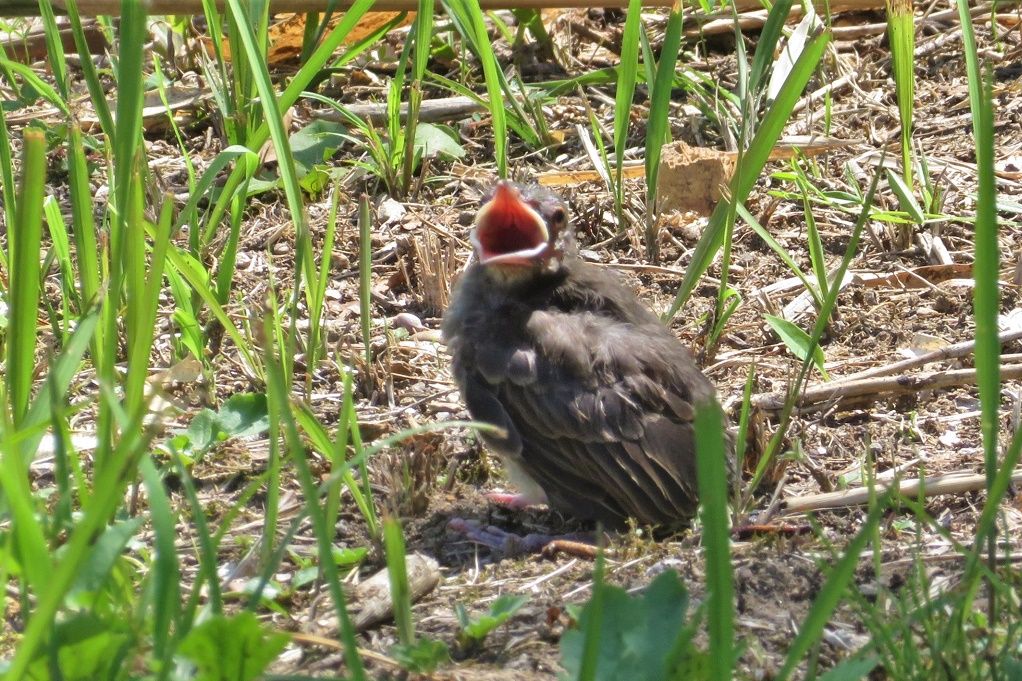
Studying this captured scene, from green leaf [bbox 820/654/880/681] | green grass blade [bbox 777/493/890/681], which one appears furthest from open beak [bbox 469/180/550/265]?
green grass blade [bbox 777/493/890/681]

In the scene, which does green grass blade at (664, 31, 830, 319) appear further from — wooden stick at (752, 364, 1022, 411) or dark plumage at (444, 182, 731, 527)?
wooden stick at (752, 364, 1022, 411)

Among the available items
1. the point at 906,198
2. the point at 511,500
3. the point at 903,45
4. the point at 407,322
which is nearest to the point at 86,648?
the point at 511,500

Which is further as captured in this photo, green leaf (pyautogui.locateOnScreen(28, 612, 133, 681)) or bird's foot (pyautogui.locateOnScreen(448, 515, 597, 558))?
bird's foot (pyautogui.locateOnScreen(448, 515, 597, 558))

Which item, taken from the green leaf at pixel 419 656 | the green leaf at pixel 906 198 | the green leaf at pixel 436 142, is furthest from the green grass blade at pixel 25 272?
the green leaf at pixel 906 198

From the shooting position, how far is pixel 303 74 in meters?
3.24

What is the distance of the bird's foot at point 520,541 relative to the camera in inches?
110

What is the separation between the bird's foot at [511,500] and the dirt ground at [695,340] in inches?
0.9

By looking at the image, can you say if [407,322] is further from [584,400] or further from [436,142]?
[584,400]

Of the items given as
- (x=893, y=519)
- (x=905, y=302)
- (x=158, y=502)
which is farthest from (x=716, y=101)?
(x=158, y=502)

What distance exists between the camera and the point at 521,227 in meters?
3.45

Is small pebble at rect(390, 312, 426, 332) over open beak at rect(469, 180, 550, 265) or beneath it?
beneath

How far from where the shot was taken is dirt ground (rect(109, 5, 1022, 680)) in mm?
2453

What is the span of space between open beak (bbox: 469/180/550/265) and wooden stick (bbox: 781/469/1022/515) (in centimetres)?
94

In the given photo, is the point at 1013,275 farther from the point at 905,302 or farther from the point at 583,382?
the point at 583,382
